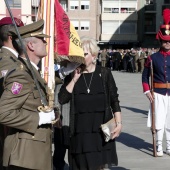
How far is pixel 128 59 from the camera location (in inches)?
1529

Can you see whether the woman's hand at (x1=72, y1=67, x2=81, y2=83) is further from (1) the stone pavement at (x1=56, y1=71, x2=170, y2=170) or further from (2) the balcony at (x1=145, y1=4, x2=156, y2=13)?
(2) the balcony at (x1=145, y1=4, x2=156, y2=13)

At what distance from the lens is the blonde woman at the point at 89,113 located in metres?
5.43

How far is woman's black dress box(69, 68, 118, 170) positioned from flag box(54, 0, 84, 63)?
26 cm

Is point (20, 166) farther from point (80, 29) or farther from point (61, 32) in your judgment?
point (80, 29)

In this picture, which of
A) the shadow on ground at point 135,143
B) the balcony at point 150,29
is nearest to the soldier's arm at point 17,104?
the shadow on ground at point 135,143

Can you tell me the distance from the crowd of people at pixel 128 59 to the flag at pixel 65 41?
92.2 ft

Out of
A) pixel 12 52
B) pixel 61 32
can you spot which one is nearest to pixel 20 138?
pixel 12 52

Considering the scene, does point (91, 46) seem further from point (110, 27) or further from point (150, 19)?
point (150, 19)

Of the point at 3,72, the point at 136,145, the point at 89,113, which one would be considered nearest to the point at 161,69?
the point at 136,145

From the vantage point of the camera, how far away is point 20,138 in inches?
157

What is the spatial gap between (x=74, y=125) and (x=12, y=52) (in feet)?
3.22

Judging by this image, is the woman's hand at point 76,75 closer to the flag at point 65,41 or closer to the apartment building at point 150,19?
the flag at point 65,41

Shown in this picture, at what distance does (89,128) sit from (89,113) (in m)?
0.15

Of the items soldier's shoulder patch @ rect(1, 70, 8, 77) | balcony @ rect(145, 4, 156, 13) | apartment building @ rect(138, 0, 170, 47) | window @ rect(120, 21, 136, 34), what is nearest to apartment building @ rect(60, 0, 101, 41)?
window @ rect(120, 21, 136, 34)
